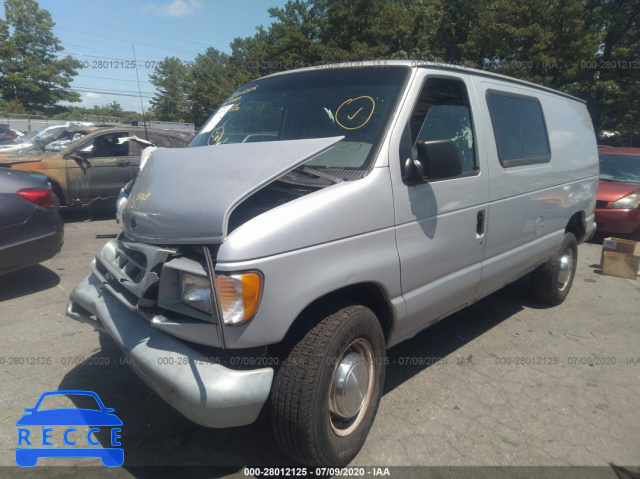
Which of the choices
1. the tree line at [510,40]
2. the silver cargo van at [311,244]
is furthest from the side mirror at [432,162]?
the tree line at [510,40]

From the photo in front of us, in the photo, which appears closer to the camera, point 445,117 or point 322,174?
point 322,174

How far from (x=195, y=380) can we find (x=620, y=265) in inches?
253

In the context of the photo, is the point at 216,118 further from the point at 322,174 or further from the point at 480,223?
the point at 480,223

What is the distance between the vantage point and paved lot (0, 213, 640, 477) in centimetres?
278

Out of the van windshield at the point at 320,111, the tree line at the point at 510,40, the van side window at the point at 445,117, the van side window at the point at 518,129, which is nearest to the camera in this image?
the van windshield at the point at 320,111

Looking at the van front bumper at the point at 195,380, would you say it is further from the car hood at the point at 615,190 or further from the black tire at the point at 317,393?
the car hood at the point at 615,190

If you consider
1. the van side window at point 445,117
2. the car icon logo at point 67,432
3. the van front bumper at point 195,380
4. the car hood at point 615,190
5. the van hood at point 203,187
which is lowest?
the car icon logo at point 67,432

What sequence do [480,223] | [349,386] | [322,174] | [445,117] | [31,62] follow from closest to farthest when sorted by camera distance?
[349,386] → [322,174] → [445,117] → [480,223] → [31,62]

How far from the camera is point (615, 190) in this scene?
8.45 metres

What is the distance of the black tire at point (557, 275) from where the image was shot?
496 cm

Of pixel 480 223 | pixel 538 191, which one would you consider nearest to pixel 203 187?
pixel 480 223

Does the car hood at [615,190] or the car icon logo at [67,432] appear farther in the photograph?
the car hood at [615,190]

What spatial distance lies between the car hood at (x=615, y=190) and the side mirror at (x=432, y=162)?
22.8 feet

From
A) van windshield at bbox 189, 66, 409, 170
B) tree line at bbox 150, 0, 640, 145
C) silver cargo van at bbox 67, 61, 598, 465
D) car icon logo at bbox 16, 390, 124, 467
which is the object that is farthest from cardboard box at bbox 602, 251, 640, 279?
tree line at bbox 150, 0, 640, 145
